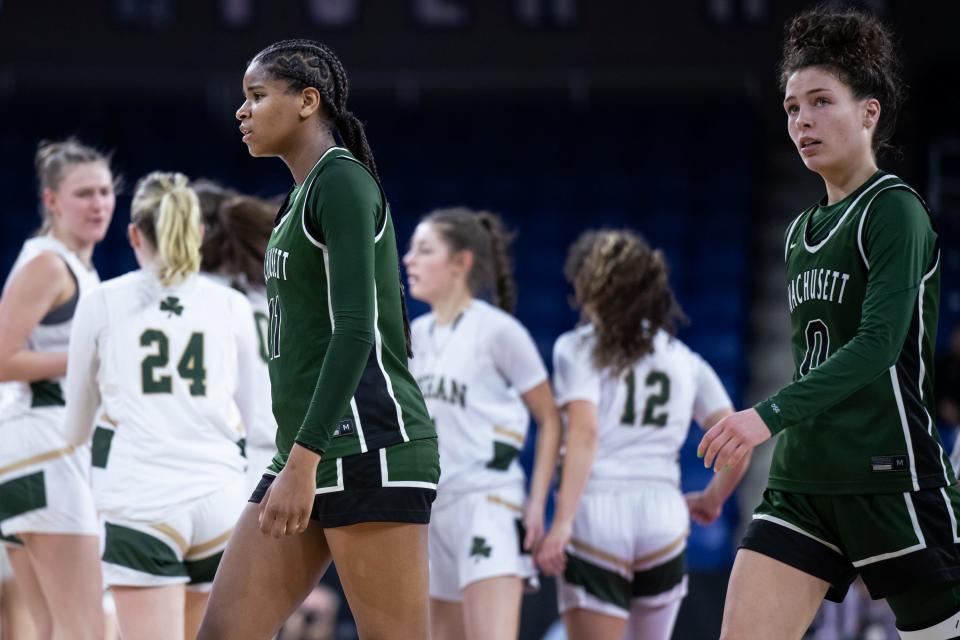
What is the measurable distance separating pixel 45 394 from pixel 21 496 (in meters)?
0.40

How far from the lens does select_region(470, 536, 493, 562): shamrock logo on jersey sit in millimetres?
4848

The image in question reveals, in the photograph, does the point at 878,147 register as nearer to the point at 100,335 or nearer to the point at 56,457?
the point at 100,335

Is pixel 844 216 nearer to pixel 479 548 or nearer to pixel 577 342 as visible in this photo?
pixel 577 342

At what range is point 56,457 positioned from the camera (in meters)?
4.59

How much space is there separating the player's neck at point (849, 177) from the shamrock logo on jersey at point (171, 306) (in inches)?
81.7

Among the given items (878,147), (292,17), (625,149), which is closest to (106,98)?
(292,17)

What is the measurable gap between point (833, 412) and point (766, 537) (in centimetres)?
36

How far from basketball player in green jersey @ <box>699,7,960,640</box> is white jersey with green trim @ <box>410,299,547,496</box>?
1862mm

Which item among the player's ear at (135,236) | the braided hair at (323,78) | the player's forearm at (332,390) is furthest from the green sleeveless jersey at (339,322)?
the player's ear at (135,236)

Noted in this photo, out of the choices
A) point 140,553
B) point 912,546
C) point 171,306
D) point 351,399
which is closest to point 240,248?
point 171,306

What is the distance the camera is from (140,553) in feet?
12.9

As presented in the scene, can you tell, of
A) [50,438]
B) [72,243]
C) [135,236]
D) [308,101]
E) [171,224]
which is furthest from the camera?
[72,243]

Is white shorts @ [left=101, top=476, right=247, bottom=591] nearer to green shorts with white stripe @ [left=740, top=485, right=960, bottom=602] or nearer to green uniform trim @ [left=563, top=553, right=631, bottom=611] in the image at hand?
green uniform trim @ [left=563, top=553, right=631, bottom=611]

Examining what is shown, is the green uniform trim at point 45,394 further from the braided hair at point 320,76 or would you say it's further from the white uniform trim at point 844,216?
the white uniform trim at point 844,216
